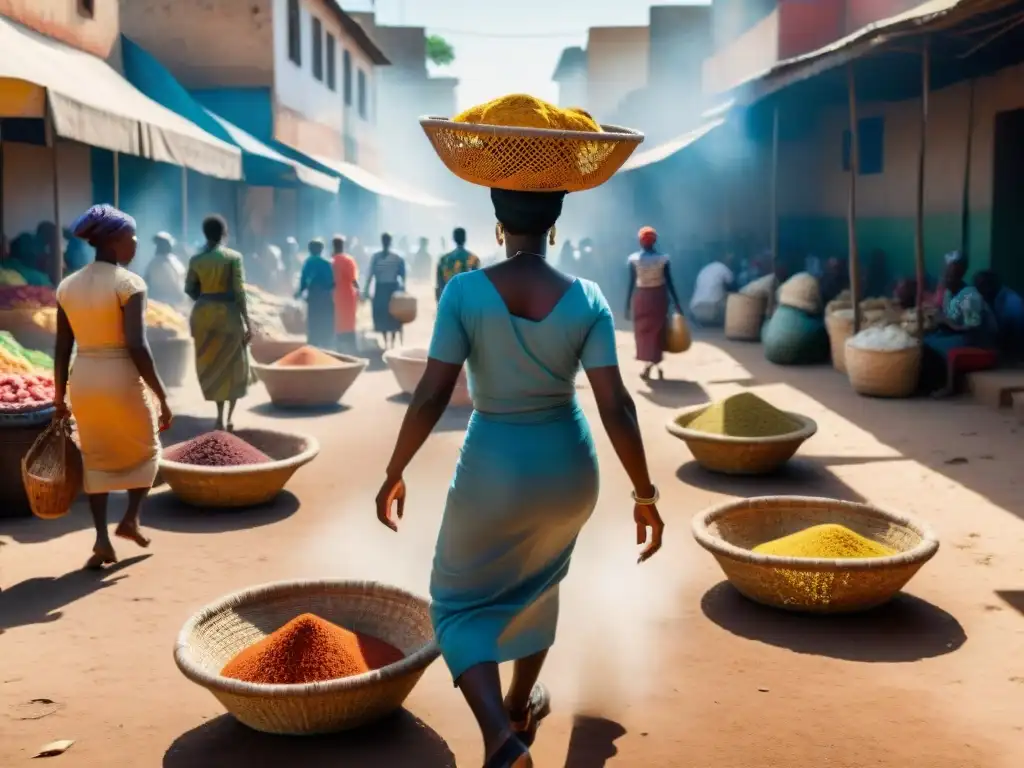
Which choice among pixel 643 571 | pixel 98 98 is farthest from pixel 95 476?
pixel 98 98

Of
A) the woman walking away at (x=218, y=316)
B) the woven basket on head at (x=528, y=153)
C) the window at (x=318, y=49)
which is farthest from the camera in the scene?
the window at (x=318, y=49)

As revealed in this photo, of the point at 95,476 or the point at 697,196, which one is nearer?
the point at 95,476

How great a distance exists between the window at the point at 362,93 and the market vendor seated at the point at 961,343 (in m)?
24.2

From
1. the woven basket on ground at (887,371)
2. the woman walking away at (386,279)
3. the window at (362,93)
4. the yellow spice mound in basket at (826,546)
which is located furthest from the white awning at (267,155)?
the yellow spice mound in basket at (826,546)

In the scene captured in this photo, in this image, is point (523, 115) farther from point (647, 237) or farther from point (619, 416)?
point (647, 237)

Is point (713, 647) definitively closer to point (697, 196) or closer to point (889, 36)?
point (889, 36)

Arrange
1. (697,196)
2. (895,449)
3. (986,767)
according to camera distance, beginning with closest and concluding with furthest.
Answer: (986,767)
(895,449)
(697,196)

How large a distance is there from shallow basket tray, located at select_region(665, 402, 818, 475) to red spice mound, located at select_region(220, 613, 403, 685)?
3.77m

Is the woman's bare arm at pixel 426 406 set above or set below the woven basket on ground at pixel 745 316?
above

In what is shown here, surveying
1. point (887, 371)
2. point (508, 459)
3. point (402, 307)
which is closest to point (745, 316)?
point (402, 307)

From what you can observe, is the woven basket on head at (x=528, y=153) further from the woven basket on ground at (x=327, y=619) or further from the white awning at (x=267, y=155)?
the white awning at (x=267, y=155)

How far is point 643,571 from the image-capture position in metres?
5.20

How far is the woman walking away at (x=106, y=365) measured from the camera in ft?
16.3

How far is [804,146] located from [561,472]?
55.6 feet
